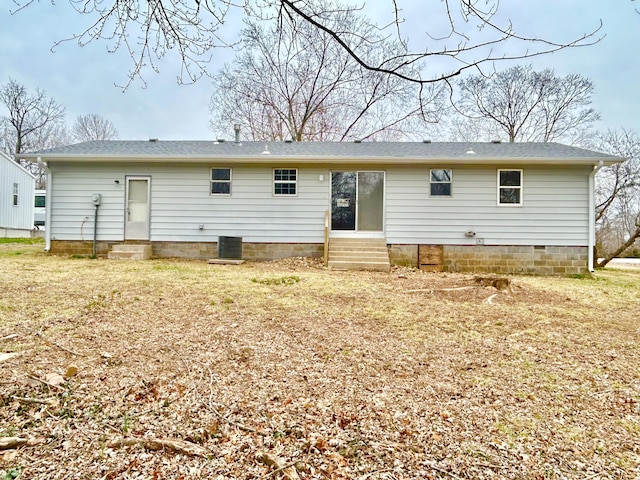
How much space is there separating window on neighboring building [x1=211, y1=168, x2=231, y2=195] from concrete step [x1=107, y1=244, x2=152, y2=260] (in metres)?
2.32

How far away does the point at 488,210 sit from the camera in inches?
378

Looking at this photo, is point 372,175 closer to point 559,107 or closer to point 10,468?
point 10,468

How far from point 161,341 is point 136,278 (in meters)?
3.61

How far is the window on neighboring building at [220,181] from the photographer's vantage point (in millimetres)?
10000

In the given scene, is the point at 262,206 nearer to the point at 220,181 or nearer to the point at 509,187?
the point at 220,181

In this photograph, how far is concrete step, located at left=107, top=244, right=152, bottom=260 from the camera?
30.6 feet

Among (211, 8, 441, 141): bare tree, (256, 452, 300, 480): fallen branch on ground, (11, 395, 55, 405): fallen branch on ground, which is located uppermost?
(211, 8, 441, 141): bare tree

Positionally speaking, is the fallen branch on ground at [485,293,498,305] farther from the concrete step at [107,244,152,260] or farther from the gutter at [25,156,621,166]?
the concrete step at [107,244,152,260]

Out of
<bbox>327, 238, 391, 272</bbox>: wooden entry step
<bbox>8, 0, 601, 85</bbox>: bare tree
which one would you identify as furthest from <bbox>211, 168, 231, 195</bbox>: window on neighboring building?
<bbox>8, 0, 601, 85</bbox>: bare tree

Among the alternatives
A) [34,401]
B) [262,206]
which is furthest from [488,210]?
[34,401]

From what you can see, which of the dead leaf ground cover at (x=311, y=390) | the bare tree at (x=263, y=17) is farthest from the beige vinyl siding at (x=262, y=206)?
the bare tree at (x=263, y=17)

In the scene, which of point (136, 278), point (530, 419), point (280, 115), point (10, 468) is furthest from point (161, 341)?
point (280, 115)

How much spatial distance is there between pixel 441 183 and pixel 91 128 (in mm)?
26923

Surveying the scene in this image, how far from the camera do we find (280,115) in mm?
19094
